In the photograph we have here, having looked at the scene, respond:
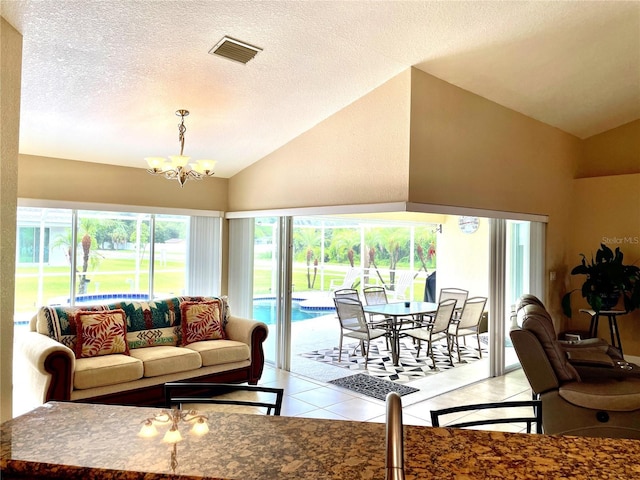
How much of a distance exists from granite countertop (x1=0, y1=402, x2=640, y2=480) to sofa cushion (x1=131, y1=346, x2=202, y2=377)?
10.0 feet

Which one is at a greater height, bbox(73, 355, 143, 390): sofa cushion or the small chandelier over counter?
the small chandelier over counter

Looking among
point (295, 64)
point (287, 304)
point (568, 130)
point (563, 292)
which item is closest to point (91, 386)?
point (287, 304)

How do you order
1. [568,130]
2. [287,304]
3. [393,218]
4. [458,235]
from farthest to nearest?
[393,218] → [458,235] → [568,130] → [287,304]

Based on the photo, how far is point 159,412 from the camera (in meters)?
1.39

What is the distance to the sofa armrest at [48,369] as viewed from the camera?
3668mm

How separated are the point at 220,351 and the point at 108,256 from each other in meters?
2.09

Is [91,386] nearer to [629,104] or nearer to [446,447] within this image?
[446,447]

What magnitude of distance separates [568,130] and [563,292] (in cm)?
225

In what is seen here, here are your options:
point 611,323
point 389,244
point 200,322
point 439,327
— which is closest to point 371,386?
point 439,327

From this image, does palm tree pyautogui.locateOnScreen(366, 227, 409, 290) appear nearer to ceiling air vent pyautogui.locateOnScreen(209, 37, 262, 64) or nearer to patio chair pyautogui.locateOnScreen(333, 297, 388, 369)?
patio chair pyautogui.locateOnScreen(333, 297, 388, 369)

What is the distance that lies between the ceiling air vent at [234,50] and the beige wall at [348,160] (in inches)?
53.7

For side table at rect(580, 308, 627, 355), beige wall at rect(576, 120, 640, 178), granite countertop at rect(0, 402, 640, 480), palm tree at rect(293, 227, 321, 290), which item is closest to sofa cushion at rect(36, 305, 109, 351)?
granite countertop at rect(0, 402, 640, 480)

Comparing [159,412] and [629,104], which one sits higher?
[629,104]

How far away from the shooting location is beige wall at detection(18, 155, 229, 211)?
4.86 metres
